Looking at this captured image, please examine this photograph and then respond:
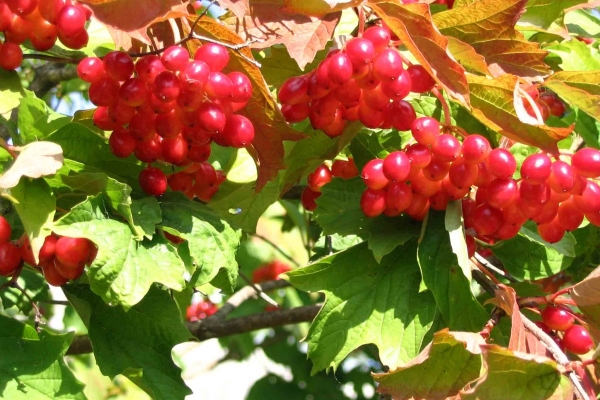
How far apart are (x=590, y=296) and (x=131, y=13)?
2.83ft

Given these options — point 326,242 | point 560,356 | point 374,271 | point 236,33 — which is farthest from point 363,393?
point 236,33

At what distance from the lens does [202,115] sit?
125 centimetres

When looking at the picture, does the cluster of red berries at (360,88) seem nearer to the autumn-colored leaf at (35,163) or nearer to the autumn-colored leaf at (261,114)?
the autumn-colored leaf at (261,114)

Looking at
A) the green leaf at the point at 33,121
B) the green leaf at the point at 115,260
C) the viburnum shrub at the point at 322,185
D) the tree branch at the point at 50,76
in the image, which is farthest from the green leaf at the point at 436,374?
the tree branch at the point at 50,76

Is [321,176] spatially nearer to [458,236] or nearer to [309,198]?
[309,198]

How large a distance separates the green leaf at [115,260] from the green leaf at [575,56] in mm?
1052

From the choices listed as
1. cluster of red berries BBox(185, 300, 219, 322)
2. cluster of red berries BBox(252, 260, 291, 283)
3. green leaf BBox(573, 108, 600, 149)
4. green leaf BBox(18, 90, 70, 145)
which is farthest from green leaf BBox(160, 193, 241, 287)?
cluster of red berries BBox(185, 300, 219, 322)

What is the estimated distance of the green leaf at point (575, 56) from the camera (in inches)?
71.7

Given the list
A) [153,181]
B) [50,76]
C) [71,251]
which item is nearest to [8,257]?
[71,251]

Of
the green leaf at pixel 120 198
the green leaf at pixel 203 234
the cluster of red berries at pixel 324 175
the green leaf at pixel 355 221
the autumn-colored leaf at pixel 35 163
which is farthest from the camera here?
the cluster of red berries at pixel 324 175

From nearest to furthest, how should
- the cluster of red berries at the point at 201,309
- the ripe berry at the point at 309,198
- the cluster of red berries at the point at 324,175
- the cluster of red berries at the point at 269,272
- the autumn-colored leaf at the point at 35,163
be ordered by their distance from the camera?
the autumn-colored leaf at the point at 35,163 → the cluster of red berries at the point at 324,175 → the ripe berry at the point at 309,198 → the cluster of red berries at the point at 269,272 → the cluster of red berries at the point at 201,309

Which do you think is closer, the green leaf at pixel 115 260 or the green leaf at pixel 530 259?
the green leaf at pixel 115 260

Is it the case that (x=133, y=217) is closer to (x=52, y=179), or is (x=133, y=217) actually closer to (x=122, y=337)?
(x=52, y=179)

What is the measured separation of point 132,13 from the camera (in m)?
1.22
